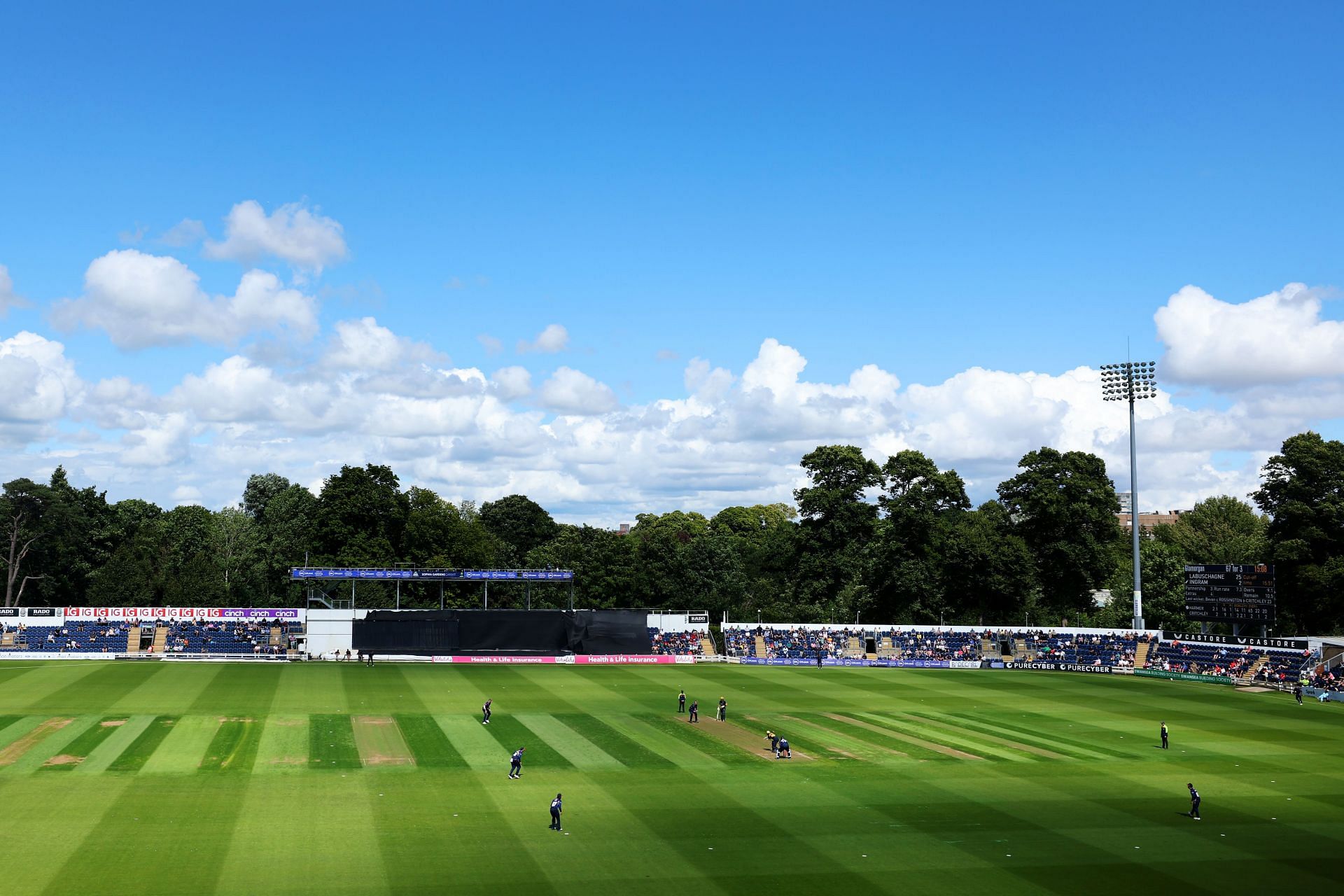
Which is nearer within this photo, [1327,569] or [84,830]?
[84,830]

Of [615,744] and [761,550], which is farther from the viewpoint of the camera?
[761,550]

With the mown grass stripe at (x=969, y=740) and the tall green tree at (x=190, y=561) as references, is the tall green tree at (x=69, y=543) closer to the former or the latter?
the tall green tree at (x=190, y=561)

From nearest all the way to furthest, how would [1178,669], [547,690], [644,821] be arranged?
[644,821], [547,690], [1178,669]

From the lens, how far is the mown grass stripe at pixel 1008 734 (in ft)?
148

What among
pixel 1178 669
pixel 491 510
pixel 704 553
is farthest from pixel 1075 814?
pixel 491 510

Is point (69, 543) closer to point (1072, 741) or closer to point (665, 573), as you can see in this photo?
point (665, 573)

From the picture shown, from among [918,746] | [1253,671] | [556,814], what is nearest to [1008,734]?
[918,746]

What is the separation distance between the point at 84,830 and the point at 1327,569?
82170 millimetres

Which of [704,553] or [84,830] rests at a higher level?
[704,553]

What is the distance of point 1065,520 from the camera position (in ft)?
319

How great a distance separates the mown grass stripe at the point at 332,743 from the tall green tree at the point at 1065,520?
68.1 metres

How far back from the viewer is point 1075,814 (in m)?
33.8

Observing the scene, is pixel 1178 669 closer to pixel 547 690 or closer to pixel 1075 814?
pixel 547 690

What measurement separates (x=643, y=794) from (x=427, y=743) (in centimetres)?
1255
